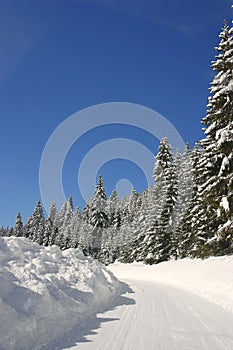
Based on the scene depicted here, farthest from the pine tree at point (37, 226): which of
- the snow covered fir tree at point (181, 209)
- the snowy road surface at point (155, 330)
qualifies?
the snowy road surface at point (155, 330)

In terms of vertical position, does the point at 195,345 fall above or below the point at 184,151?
below

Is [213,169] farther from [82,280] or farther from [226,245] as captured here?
[82,280]

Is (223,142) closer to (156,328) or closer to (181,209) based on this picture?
(156,328)

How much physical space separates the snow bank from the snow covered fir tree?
1433mm

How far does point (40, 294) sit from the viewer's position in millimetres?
7441

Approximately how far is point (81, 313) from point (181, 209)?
27272 mm

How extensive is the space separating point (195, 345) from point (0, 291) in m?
4.51

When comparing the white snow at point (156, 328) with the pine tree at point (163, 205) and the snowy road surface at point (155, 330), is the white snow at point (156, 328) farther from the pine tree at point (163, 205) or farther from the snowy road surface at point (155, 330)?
the pine tree at point (163, 205)

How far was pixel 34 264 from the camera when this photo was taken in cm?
959

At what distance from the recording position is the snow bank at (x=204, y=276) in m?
14.4

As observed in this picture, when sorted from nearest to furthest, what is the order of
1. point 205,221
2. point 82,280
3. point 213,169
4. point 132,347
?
point 132,347
point 82,280
point 213,169
point 205,221

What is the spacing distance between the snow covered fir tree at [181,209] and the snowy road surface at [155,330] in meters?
7.12

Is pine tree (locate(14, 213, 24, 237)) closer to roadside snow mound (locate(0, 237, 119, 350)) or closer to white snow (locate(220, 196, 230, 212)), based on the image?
roadside snow mound (locate(0, 237, 119, 350))

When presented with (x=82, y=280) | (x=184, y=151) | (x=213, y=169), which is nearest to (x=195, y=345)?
(x=82, y=280)
